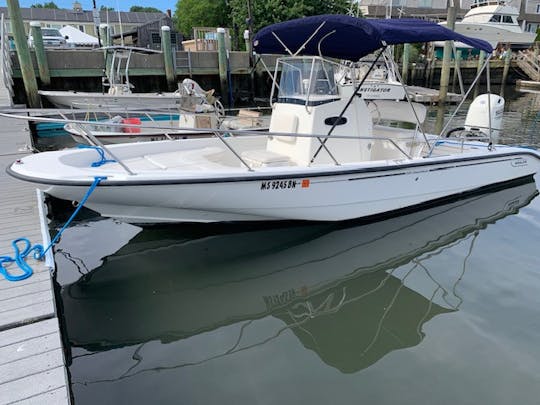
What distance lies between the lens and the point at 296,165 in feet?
19.1

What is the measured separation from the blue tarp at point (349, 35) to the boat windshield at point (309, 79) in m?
Answer: 0.37

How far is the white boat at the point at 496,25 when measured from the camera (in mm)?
34281

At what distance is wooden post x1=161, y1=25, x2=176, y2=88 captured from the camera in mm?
18188

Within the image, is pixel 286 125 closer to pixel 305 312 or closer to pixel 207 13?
pixel 305 312

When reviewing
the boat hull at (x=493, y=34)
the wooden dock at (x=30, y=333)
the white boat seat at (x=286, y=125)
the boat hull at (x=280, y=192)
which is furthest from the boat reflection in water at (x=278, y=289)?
the boat hull at (x=493, y=34)

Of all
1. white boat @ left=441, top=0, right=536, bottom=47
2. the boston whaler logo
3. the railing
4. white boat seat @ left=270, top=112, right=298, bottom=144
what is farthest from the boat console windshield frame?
white boat @ left=441, top=0, right=536, bottom=47

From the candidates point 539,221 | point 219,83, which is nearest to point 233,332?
point 539,221

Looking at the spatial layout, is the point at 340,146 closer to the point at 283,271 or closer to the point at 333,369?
the point at 283,271

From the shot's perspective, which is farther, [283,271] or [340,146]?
[340,146]

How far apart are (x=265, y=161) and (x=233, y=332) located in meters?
2.51

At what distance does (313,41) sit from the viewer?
248 inches

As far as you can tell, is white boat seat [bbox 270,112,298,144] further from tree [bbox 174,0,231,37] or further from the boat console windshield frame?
tree [bbox 174,0,231,37]

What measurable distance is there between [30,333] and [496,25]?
138ft

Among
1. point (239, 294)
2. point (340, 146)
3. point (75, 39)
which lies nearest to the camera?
point (239, 294)
